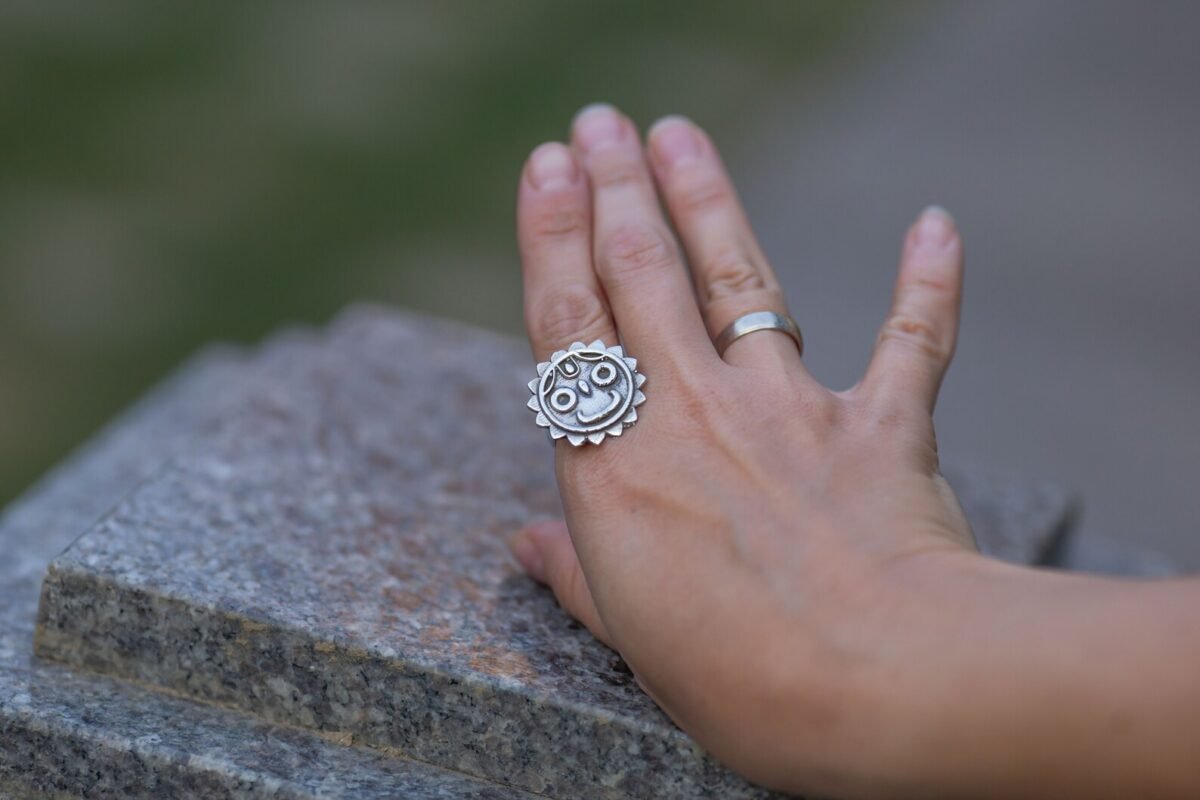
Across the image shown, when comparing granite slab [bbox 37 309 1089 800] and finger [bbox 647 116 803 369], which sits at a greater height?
finger [bbox 647 116 803 369]

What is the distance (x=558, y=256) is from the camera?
1791mm

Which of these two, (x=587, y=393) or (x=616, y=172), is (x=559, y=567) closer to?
(x=587, y=393)

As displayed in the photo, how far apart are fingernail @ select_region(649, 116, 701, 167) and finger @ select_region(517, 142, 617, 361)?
0.15m

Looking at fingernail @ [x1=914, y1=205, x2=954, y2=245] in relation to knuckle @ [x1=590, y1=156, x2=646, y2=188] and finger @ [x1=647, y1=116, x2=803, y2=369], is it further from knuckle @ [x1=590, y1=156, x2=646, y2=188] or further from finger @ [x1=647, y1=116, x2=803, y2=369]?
knuckle @ [x1=590, y1=156, x2=646, y2=188]

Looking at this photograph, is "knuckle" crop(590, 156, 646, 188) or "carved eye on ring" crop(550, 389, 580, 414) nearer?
"carved eye on ring" crop(550, 389, 580, 414)

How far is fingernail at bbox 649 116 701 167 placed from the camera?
1977 millimetres

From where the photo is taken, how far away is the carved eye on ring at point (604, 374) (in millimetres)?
1592

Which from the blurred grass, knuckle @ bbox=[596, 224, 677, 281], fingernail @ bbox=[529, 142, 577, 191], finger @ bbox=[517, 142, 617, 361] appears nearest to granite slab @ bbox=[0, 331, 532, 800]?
finger @ bbox=[517, 142, 617, 361]

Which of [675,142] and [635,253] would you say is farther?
[675,142]

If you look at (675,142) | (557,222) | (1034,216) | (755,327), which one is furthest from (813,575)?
(1034,216)

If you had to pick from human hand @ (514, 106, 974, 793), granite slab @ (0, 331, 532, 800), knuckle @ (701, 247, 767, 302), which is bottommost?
granite slab @ (0, 331, 532, 800)

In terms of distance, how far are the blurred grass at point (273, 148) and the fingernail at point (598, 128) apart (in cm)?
240

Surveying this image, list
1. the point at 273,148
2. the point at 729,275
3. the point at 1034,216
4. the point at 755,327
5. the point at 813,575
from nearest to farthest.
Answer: the point at 813,575
the point at 755,327
the point at 729,275
the point at 1034,216
the point at 273,148

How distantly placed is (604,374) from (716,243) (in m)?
0.36
